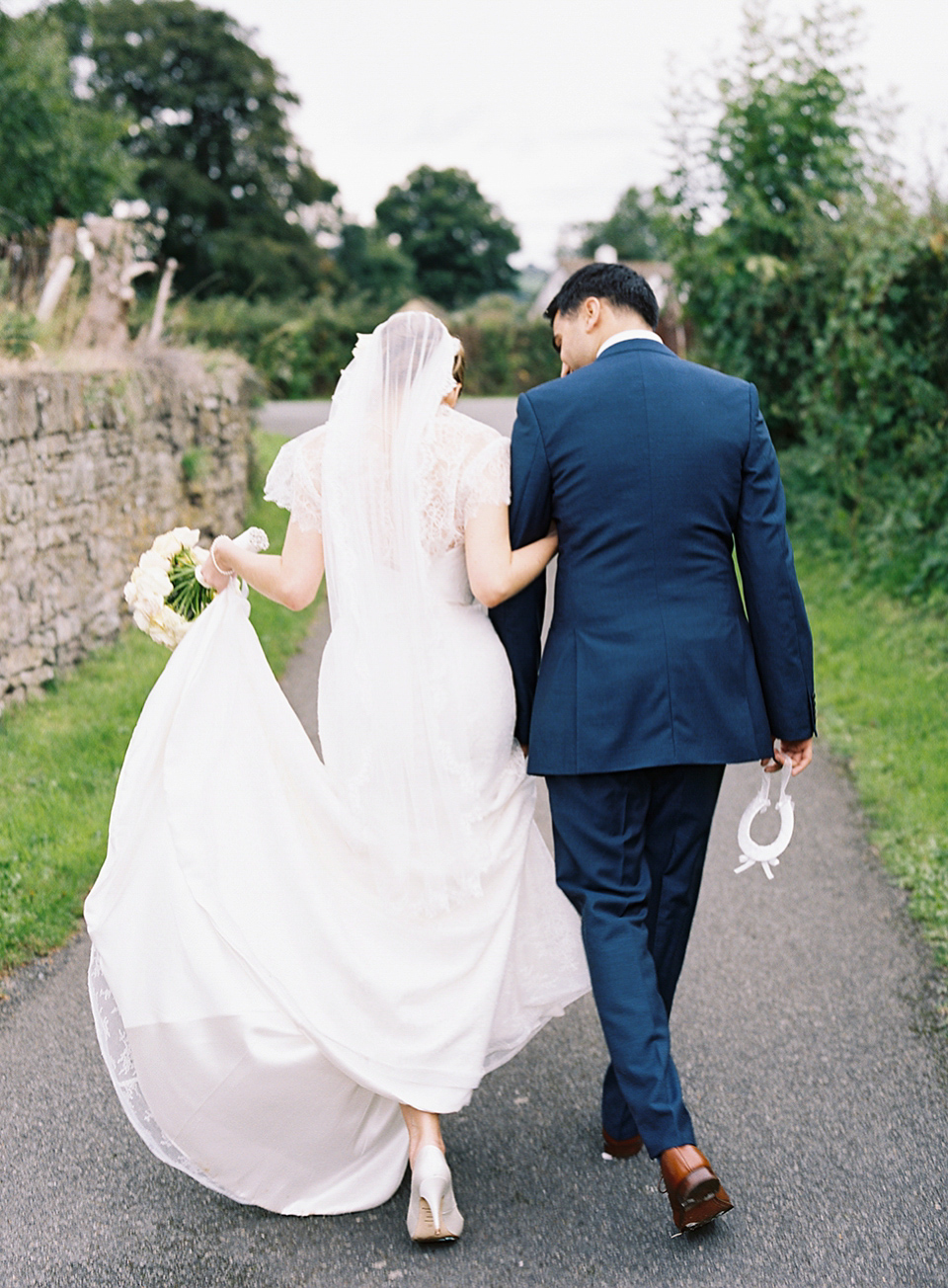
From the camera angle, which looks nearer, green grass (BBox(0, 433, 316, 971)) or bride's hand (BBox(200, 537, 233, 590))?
bride's hand (BBox(200, 537, 233, 590))

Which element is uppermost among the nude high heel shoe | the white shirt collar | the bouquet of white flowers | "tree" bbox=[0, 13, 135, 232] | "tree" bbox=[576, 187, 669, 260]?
"tree" bbox=[576, 187, 669, 260]

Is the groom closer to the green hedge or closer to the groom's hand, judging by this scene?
the groom's hand

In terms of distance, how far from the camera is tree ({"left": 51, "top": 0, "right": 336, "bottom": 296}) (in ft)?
139

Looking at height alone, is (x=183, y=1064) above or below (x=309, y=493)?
below

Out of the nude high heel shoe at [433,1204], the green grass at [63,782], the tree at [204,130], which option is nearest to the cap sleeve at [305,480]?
the nude high heel shoe at [433,1204]

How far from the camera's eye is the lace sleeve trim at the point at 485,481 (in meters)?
3.03

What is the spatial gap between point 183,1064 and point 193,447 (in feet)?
28.0

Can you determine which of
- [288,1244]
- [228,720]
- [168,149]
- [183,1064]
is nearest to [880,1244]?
[288,1244]

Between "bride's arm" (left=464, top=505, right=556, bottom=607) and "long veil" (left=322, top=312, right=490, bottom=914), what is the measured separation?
131mm

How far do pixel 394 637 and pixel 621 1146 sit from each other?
1.47 meters

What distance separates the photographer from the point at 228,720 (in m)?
3.21

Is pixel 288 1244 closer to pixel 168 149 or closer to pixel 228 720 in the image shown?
pixel 228 720

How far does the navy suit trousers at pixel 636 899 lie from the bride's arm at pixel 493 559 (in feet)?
1.61

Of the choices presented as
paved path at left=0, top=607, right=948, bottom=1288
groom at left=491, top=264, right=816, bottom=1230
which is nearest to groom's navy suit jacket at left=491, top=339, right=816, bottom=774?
groom at left=491, top=264, right=816, bottom=1230
